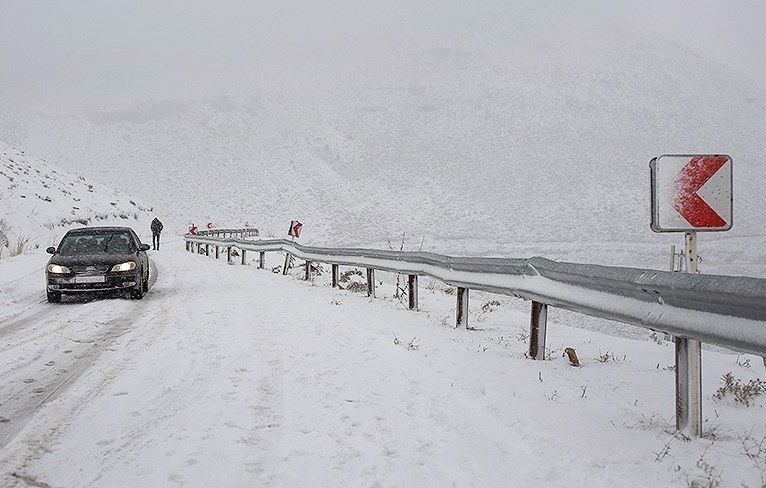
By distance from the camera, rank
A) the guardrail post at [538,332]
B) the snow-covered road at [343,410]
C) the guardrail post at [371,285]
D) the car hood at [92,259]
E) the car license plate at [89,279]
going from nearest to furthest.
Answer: the snow-covered road at [343,410] < the guardrail post at [538,332] < the car license plate at [89,279] < the car hood at [92,259] < the guardrail post at [371,285]

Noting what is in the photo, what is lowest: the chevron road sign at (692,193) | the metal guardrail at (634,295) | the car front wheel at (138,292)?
the car front wheel at (138,292)

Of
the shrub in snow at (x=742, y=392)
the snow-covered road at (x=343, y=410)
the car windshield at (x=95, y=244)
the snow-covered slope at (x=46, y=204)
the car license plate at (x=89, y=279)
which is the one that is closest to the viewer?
the snow-covered road at (x=343, y=410)

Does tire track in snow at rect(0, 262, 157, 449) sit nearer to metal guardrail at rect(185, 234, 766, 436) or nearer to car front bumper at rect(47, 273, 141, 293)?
car front bumper at rect(47, 273, 141, 293)

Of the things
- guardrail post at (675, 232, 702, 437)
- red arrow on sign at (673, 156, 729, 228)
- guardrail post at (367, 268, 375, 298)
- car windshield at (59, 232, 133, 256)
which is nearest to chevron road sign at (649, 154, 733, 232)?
red arrow on sign at (673, 156, 729, 228)

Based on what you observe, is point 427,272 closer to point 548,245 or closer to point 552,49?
point 548,245

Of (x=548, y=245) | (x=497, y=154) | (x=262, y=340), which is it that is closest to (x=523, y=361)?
(x=262, y=340)

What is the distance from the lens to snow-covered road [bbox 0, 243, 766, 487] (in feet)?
9.70

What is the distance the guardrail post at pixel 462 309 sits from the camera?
779 cm

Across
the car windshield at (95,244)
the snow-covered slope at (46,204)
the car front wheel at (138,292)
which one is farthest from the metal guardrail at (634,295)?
the snow-covered slope at (46,204)

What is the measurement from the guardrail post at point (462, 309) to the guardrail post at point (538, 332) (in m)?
1.99

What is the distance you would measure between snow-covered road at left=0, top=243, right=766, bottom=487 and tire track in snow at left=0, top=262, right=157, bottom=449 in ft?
0.07

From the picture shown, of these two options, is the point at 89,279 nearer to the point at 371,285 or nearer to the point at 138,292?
the point at 138,292

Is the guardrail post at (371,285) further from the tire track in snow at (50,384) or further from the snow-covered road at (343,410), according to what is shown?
the tire track in snow at (50,384)

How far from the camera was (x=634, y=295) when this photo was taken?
4.01 metres
